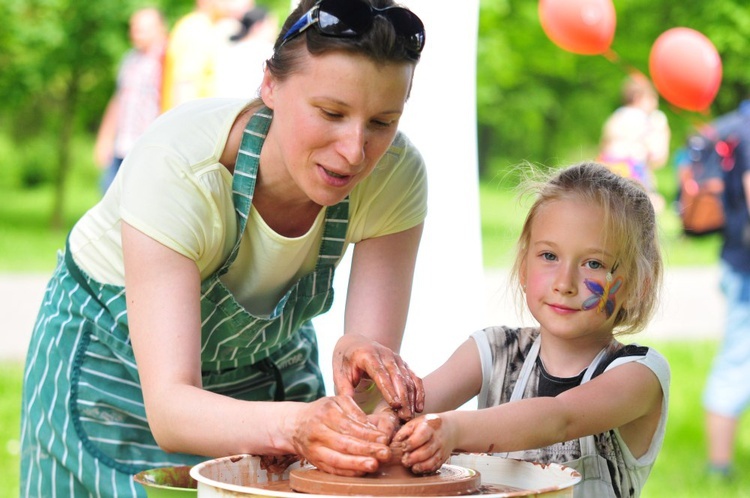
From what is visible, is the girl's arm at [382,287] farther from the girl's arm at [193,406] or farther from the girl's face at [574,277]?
the girl's arm at [193,406]

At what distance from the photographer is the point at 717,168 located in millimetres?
5777

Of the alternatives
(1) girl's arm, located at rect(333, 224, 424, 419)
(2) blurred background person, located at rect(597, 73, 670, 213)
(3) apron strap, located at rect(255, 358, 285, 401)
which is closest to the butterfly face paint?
(1) girl's arm, located at rect(333, 224, 424, 419)

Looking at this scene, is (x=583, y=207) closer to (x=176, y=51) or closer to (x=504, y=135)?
(x=176, y=51)

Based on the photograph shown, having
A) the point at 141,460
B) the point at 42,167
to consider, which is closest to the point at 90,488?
the point at 141,460

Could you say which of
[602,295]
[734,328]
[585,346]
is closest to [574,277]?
[602,295]

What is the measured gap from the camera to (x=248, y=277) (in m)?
2.42

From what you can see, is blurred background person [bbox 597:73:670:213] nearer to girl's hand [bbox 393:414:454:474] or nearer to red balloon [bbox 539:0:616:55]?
red balloon [bbox 539:0:616:55]

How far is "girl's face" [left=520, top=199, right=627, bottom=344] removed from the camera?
2.34 m

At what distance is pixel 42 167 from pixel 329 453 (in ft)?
66.6

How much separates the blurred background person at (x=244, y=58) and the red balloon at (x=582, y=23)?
207 cm

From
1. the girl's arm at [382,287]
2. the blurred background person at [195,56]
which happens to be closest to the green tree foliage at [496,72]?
the blurred background person at [195,56]

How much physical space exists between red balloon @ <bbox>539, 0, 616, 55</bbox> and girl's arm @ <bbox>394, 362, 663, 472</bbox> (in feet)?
18.9

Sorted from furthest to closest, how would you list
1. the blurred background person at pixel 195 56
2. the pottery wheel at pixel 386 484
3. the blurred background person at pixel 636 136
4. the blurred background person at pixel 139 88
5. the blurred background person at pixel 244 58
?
the blurred background person at pixel 139 88, the blurred background person at pixel 636 136, the blurred background person at pixel 195 56, the blurred background person at pixel 244 58, the pottery wheel at pixel 386 484

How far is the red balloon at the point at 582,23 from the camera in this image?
7.73 m
